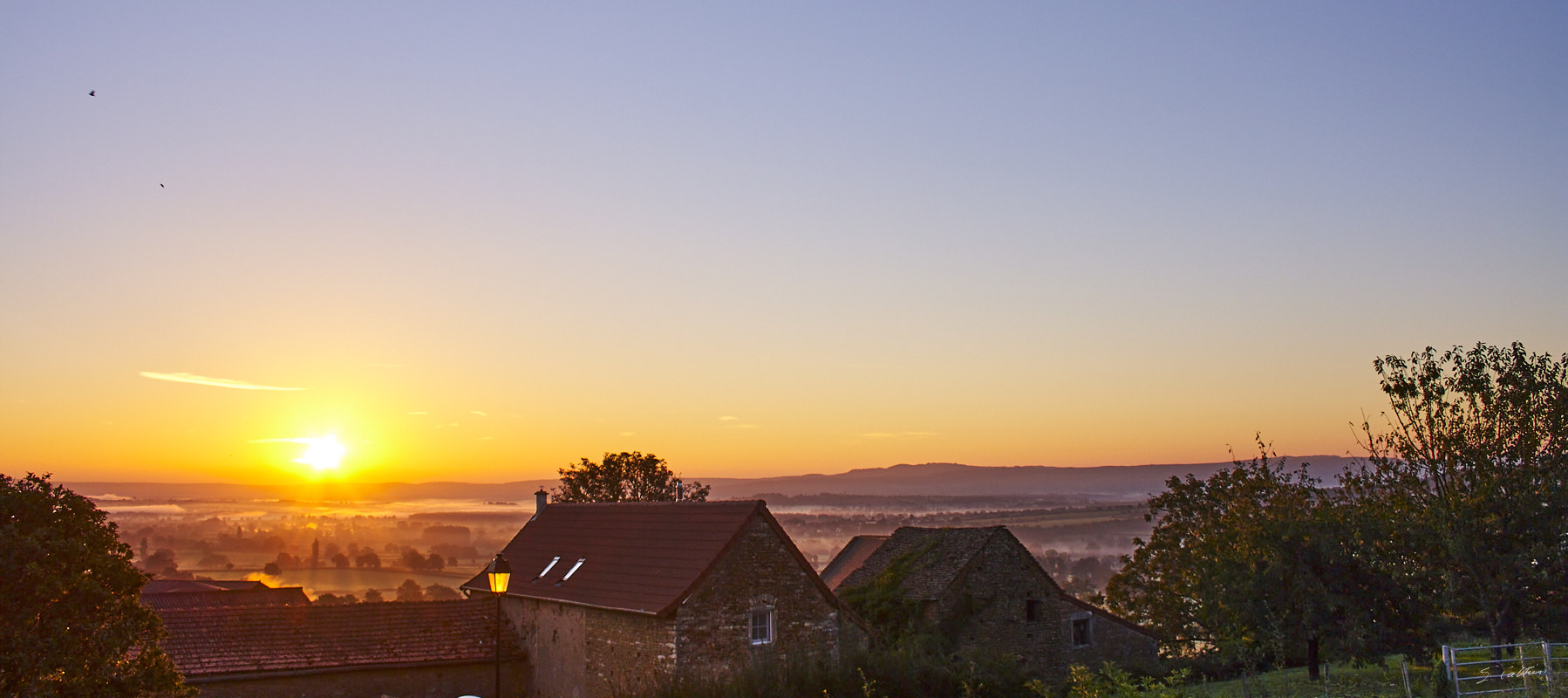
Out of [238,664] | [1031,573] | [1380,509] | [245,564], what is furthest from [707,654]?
[245,564]

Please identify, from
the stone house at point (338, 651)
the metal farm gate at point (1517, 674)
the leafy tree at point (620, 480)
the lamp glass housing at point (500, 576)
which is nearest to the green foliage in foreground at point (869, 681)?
the lamp glass housing at point (500, 576)

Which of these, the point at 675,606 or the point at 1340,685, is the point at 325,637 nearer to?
the point at 675,606

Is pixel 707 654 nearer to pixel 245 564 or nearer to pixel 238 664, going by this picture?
pixel 238 664

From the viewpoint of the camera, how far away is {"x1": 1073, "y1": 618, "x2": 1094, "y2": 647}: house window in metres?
41.0

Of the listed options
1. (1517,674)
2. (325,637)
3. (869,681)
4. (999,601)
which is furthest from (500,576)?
(999,601)

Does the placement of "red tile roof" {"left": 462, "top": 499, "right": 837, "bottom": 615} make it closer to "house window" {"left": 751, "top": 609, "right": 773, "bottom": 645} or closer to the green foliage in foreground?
"house window" {"left": 751, "top": 609, "right": 773, "bottom": 645}

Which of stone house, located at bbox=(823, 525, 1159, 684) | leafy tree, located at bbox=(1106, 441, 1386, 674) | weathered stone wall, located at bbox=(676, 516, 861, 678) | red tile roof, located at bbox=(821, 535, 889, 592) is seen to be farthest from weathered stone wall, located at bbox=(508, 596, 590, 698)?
leafy tree, located at bbox=(1106, 441, 1386, 674)

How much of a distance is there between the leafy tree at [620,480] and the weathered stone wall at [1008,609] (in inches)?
1015

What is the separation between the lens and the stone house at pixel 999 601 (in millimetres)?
37938

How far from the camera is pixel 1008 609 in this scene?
39.2m

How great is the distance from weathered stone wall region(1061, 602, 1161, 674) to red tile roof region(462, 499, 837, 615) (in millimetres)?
17941

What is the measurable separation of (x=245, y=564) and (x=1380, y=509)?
146 m

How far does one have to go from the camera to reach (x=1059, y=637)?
133 ft

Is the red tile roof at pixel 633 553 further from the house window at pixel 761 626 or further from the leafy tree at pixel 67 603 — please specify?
the leafy tree at pixel 67 603
